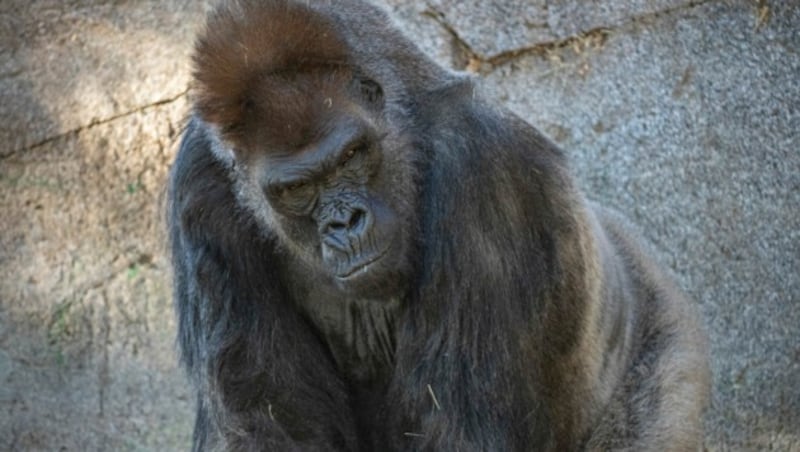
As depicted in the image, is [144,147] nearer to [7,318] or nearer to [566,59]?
[7,318]

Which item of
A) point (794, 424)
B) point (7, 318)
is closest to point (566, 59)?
point (794, 424)

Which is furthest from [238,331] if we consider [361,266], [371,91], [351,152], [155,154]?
[155,154]

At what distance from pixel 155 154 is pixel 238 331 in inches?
65.8

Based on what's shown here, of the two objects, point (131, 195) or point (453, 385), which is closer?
point (453, 385)

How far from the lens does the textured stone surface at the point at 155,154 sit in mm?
5816

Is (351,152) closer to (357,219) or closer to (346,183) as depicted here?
(346,183)

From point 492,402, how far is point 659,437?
792mm

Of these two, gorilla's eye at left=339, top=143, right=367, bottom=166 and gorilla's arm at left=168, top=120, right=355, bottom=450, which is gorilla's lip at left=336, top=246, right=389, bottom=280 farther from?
gorilla's arm at left=168, top=120, right=355, bottom=450

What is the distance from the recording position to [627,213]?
593cm

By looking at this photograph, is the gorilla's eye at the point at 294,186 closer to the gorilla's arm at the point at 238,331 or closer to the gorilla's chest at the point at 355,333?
the gorilla's arm at the point at 238,331

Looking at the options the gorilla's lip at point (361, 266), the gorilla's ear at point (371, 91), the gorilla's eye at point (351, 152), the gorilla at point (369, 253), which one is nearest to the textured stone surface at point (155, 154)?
the gorilla at point (369, 253)

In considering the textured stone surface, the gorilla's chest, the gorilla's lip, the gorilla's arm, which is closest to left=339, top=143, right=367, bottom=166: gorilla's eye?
the gorilla's lip

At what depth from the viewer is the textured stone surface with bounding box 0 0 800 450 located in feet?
19.1

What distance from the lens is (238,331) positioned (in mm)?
4508
